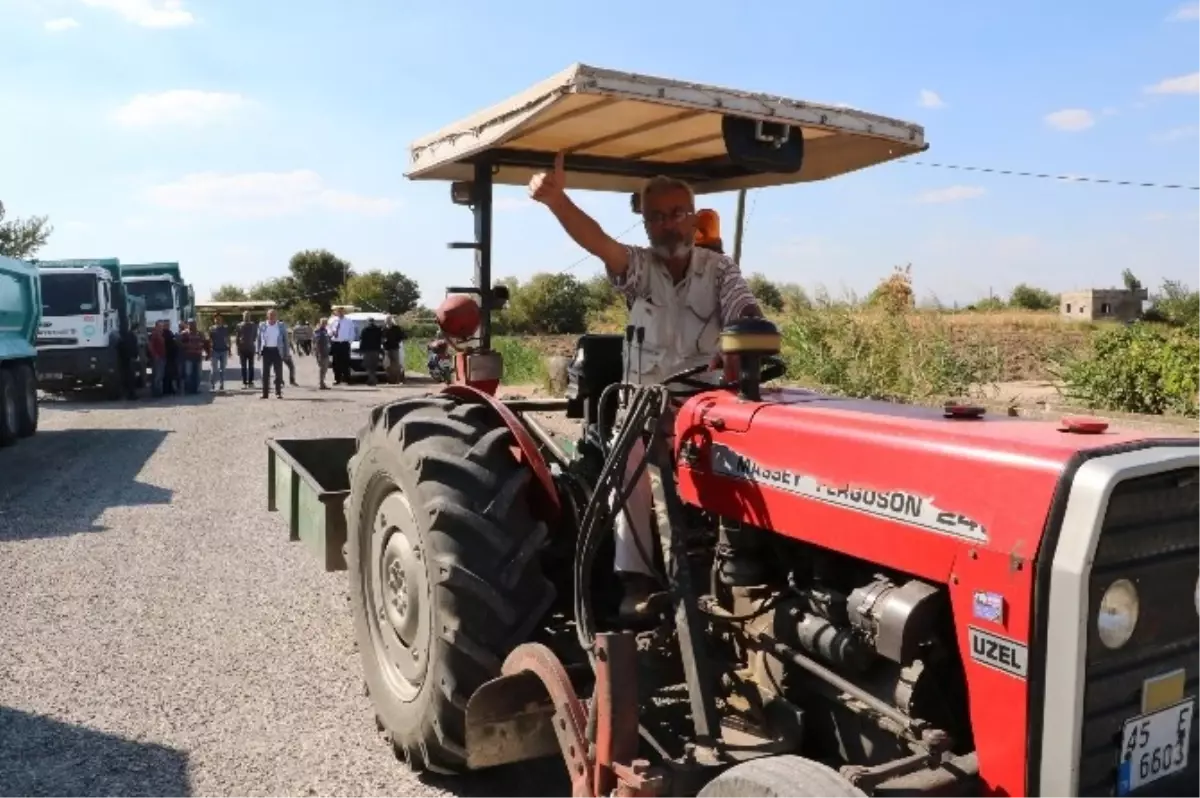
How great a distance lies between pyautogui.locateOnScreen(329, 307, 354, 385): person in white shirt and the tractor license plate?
22.9 m

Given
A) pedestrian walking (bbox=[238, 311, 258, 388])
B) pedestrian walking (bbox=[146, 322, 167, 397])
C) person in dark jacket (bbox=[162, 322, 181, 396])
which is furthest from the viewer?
pedestrian walking (bbox=[238, 311, 258, 388])

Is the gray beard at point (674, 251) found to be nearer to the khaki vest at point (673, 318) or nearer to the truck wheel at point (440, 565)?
the khaki vest at point (673, 318)

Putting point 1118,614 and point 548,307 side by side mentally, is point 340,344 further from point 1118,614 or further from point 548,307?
point 1118,614

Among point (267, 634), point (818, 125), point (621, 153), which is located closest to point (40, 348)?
point (267, 634)

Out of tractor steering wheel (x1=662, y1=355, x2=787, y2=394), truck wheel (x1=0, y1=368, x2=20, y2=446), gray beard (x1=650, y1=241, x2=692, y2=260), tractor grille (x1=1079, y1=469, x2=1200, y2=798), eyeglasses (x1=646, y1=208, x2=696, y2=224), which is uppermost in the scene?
eyeglasses (x1=646, y1=208, x2=696, y2=224)

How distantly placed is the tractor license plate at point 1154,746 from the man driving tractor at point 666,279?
177 cm

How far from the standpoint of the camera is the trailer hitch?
2.65m

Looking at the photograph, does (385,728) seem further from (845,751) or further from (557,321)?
(557,321)

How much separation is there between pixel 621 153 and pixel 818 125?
3.94 feet

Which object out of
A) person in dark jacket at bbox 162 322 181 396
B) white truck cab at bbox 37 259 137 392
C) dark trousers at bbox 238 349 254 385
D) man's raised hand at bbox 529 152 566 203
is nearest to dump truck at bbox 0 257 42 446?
white truck cab at bbox 37 259 137 392

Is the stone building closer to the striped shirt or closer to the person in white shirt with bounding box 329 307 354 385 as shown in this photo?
the person in white shirt with bounding box 329 307 354 385

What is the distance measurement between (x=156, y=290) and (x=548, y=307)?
2053cm

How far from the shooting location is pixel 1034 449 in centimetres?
226

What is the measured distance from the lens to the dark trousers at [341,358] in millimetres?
24062
